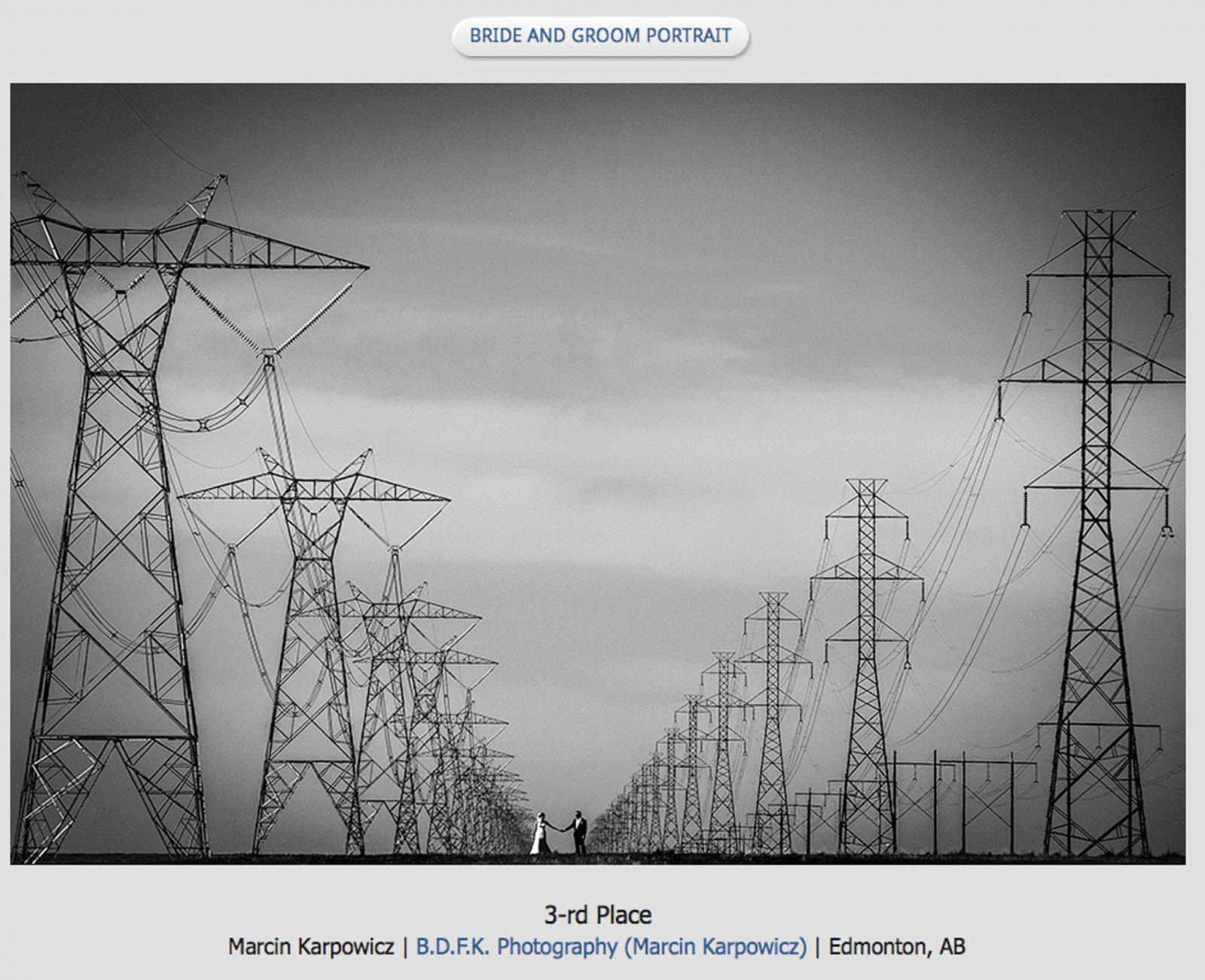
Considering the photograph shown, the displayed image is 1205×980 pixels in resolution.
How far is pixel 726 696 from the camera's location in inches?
3602

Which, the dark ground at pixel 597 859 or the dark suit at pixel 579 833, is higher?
the dark suit at pixel 579 833

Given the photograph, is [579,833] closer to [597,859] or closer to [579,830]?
[579,830]

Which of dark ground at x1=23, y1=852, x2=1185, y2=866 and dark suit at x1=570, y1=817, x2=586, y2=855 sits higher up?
dark suit at x1=570, y1=817, x2=586, y2=855

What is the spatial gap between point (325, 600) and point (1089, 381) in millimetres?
21009

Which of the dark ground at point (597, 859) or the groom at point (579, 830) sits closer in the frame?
the dark ground at point (597, 859)

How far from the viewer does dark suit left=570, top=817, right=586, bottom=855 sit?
135 feet

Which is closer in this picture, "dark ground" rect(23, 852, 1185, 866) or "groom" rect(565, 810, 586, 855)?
"dark ground" rect(23, 852, 1185, 866)

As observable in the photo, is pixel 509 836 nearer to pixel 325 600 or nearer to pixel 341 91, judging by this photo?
pixel 325 600

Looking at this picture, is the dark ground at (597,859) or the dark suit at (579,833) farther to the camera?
the dark suit at (579,833)

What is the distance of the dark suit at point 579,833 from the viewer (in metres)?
41.3

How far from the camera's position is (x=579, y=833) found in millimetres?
43000

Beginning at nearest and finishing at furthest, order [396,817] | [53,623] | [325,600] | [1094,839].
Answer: [53,623]
[1094,839]
[325,600]
[396,817]

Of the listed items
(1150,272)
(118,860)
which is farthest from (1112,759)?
(118,860)

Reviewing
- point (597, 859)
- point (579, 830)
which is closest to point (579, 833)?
point (579, 830)
